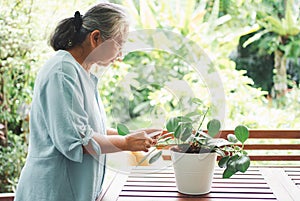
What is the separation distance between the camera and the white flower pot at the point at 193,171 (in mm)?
1606

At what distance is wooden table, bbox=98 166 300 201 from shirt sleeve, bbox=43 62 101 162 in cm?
32

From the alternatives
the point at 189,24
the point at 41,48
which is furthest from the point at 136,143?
the point at 189,24

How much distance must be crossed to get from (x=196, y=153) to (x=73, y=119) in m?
0.46

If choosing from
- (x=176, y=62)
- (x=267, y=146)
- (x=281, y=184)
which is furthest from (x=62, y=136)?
(x=176, y=62)

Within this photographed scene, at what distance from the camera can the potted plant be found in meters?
1.61

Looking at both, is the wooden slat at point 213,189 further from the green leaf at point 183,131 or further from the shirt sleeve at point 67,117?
the shirt sleeve at point 67,117

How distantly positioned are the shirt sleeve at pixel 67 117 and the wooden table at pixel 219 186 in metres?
0.32

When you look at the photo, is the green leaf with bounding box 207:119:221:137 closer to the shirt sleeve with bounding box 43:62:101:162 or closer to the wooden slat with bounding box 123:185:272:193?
the wooden slat with bounding box 123:185:272:193

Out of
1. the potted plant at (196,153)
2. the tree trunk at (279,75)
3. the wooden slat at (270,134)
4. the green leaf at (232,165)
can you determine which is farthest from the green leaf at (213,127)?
the tree trunk at (279,75)

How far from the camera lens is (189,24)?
4.07 m

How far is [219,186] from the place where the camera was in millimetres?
1757

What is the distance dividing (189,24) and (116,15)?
2607 mm

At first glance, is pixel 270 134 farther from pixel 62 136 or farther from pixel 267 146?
pixel 62 136

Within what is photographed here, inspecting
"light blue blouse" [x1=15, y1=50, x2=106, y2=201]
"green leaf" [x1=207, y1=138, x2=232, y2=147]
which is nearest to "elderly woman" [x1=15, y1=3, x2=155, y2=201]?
"light blue blouse" [x1=15, y1=50, x2=106, y2=201]
